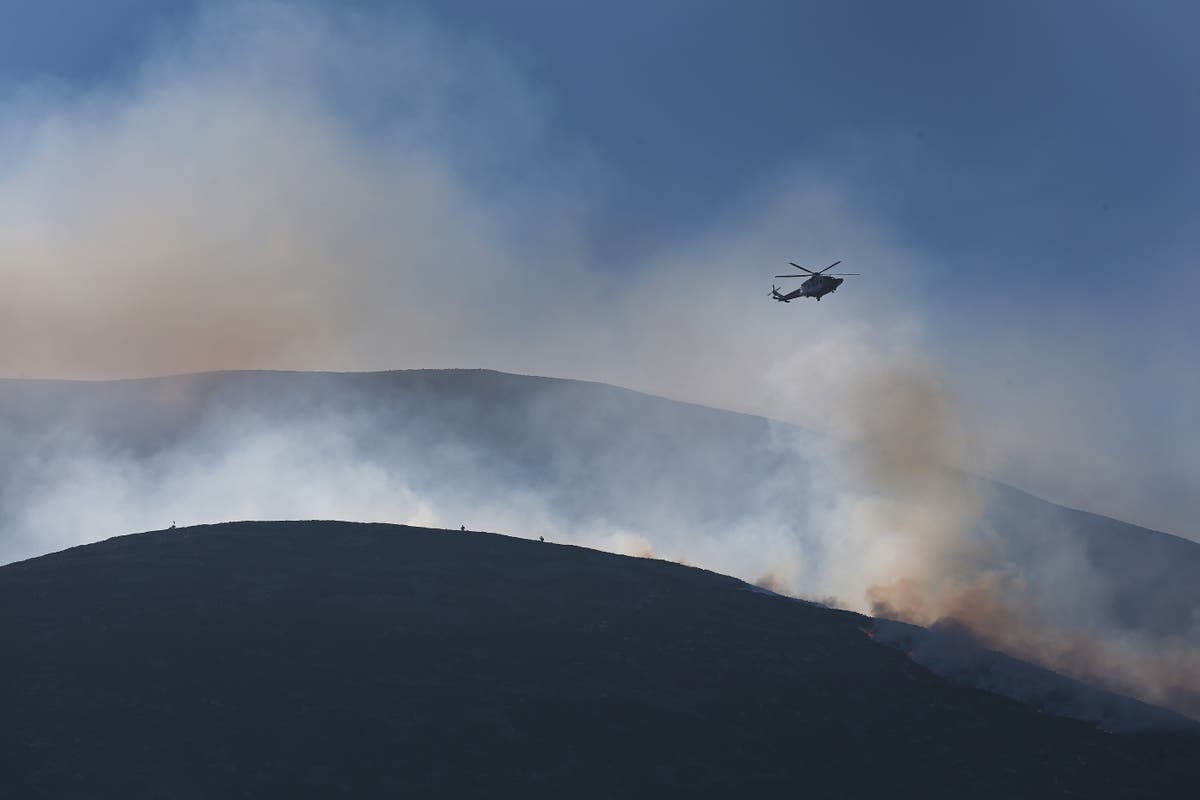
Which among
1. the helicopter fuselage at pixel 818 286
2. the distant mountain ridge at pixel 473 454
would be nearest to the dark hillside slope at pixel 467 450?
the distant mountain ridge at pixel 473 454

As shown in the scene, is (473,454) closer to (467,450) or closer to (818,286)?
(467,450)

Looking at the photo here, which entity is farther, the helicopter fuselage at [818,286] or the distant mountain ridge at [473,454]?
the distant mountain ridge at [473,454]

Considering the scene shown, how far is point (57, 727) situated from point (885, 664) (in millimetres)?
56080

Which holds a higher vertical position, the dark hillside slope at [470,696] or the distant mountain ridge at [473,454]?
the distant mountain ridge at [473,454]

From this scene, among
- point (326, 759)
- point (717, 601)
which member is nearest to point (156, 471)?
point (717, 601)

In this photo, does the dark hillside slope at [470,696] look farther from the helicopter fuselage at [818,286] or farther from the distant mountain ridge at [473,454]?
the distant mountain ridge at [473,454]

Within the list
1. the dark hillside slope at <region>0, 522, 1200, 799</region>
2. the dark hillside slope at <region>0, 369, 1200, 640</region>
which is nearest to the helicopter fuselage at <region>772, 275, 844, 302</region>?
the dark hillside slope at <region>0, 522, 1200, 799</region>

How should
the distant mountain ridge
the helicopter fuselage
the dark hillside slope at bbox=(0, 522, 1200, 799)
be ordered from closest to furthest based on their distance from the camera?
the dark hillside slope at bbox=(0, 522, 1200, 799) → the helicopter fuselage → the distant mountain ridge

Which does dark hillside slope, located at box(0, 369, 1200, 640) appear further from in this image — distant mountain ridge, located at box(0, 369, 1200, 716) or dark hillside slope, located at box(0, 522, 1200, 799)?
dark hillside slope, located at box(0, 522, 1200, 799)

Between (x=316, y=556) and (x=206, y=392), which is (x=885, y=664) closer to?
(x=316, y=556)

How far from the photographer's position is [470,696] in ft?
243

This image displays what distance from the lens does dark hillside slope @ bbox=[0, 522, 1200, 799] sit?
213 feet

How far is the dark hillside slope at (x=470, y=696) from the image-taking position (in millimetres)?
64812

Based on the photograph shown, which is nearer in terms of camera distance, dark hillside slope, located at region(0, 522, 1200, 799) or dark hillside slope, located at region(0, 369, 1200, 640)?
dark hillside slope, located at region(0, 522, 1200, 799)
